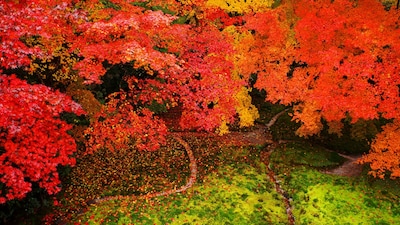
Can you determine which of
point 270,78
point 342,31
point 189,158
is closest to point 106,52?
point 189,158

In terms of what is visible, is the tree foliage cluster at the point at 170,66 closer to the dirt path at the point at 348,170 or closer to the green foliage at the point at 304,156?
the dirt path at the point at 348,170

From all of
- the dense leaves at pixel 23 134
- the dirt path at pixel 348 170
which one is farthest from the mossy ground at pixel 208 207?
the dirt path at pixel 348 170

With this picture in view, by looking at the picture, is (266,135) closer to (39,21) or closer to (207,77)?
(207,77)

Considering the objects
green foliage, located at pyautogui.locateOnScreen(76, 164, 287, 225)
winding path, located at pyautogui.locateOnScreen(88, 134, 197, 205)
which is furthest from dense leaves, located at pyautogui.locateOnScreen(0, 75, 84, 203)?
green foliage, located at pyautogui.locateOnScreen(76, 164, 287, 225)

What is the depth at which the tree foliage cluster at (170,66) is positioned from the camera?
11758 millimetres

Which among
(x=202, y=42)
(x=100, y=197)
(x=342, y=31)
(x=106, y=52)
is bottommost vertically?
(x=100, y=197)

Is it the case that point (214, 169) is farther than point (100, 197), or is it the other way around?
point (214, 169)

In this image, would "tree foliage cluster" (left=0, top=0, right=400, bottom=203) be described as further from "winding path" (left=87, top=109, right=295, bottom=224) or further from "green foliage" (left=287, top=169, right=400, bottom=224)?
"green foliage" (left=287, top=169, right=400, bottom=224)

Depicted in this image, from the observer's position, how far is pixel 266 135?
24.0 meters

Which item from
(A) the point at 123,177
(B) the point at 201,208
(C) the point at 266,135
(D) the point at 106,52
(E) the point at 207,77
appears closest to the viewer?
(D) the point at 106,52

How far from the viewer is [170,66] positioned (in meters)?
17.3

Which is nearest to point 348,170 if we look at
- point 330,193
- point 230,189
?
point 330,193

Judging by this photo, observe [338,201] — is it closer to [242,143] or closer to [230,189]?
[230,189]

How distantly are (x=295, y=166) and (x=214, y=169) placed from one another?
16.6 feet
